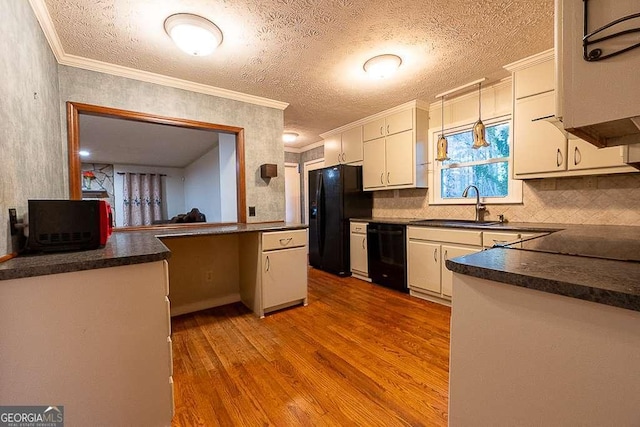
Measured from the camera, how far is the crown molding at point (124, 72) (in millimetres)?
1691

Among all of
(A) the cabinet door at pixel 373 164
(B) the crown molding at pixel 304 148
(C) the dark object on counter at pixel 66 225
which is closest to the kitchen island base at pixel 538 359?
(C) the dark object on counter at pixel 66 225

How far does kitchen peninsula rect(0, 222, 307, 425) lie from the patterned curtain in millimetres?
7500

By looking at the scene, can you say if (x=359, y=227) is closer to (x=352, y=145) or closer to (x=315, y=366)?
(x=352, y=145)

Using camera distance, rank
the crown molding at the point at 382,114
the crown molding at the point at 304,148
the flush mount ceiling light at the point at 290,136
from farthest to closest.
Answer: the crown molding at the point at 304,148, the flush mount ceiling light at the point at 290,136, the crown molding at the point at 382,114

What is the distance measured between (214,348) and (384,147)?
305 centimetres

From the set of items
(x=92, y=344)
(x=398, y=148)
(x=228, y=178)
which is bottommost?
(x=92, y=344)

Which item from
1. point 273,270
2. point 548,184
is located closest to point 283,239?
point 273,270

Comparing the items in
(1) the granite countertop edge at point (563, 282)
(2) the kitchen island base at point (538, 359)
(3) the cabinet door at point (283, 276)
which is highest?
(1) the granite countertop edge at point (563, 282)

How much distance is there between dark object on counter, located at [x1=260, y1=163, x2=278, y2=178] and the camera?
3057mm

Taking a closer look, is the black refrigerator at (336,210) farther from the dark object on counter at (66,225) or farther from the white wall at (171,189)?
the white wall at (171,189)

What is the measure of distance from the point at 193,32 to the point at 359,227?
2.80 meters

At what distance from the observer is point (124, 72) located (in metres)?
2.36

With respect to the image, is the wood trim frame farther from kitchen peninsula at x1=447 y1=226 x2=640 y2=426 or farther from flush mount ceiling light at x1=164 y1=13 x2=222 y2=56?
kitchen peninsula at x1=447 y1=226 x2=640 y2=426

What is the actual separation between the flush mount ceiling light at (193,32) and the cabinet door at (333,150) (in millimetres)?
2791
